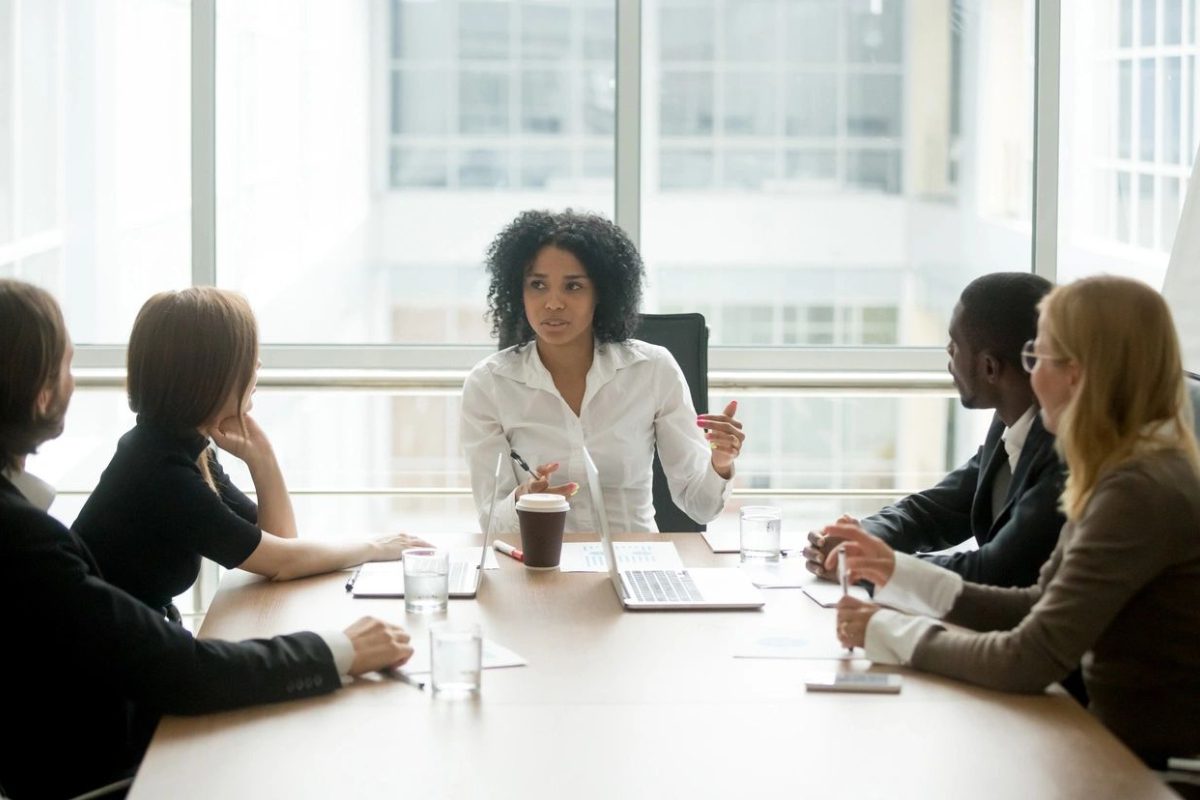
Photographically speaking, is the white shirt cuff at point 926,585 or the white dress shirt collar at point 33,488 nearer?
the white dress shirt collar at point 33,488

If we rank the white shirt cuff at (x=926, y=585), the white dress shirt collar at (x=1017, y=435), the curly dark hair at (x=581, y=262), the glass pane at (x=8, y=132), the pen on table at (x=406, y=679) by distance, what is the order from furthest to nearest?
the glass pane at (x=8, y=132) < the curly dark hair at (x=581, y=262) < the white dress shirt collar at (x=1017, y=435) < the white shirt cuff at (x=926, y=585) < the pen on table at (x=406, y=679)

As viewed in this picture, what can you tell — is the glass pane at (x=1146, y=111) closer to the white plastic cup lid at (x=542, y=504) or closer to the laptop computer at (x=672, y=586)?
the laptop computer at (x=672, y=586)

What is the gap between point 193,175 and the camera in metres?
4.34

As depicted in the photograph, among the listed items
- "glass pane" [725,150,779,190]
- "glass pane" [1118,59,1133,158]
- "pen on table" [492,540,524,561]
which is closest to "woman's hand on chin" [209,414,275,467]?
"pen on table" [492,540,524,561]

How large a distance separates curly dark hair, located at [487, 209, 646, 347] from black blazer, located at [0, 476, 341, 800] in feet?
4.94

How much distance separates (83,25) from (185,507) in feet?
8.61

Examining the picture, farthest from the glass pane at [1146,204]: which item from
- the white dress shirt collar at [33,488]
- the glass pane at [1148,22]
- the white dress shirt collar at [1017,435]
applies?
the white dress shirt collar at [33,488]

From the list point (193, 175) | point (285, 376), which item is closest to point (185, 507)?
point (285, 376)

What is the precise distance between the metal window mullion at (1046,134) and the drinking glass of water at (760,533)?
2225mm

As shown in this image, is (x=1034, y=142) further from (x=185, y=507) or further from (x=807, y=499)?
(x=185, y=507)

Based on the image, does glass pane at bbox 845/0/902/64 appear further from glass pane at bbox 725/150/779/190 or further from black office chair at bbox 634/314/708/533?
black office chair at bbox 634/314/708/533

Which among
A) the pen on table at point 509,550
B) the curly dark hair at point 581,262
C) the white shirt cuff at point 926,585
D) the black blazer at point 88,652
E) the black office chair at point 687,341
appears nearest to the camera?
the black blazer at point 88,652

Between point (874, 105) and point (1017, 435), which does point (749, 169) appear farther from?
point (1017, 435)

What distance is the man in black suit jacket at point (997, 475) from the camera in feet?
7.55
